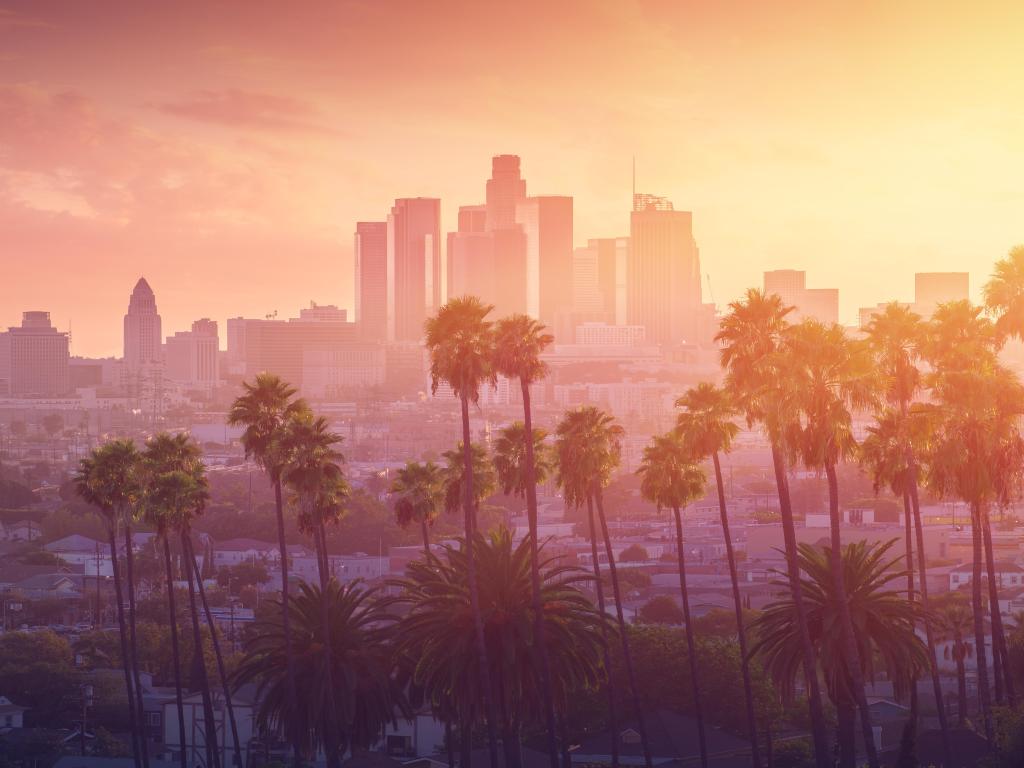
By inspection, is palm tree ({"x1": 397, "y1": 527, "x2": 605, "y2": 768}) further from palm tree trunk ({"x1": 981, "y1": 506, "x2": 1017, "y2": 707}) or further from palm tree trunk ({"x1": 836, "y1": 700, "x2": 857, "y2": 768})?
palm tree trunk ({"x1": 981, "y1": 506, "x2": 1017, "y2": 707})

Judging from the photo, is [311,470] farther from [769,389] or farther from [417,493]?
[769,389]

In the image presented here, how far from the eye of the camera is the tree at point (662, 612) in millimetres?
96250

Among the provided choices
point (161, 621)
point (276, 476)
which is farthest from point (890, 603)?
point (161, 621)

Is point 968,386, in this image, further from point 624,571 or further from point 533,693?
point 624,571

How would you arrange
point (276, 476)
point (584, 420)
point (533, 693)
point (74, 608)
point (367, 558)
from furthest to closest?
1. point (367, 558)
2. point (74, 608)
3. point (584, 420)
4. point (276, 476)
5. point (533, 693)

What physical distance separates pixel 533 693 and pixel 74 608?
263ft

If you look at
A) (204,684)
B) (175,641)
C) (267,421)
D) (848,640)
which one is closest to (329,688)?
(267,421)

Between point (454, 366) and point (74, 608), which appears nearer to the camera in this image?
point (454, 366)

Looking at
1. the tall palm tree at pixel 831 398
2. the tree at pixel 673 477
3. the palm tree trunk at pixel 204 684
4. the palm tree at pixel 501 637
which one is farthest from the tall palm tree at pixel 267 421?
the tall palm tree at pixel 831 398

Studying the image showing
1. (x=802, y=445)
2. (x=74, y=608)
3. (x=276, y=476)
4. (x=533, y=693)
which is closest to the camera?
(x=802, y=445)

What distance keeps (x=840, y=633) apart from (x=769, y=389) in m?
5.56

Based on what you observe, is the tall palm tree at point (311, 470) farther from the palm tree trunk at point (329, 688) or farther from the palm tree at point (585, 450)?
the palm tree at point (585, 450)

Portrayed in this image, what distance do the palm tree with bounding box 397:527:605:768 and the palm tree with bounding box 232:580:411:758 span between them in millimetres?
2590

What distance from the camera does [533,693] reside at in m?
38.5
